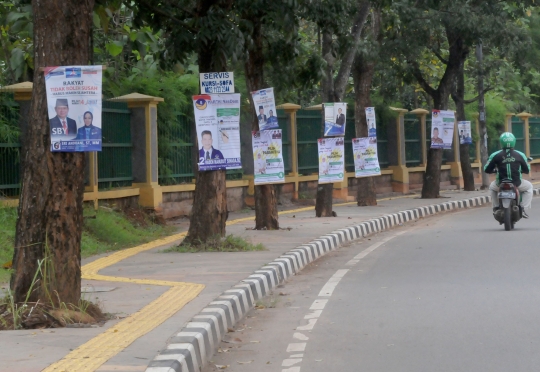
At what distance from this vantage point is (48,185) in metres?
7.04

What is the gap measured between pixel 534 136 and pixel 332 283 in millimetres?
29713

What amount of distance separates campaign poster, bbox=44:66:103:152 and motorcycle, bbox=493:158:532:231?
382 inches

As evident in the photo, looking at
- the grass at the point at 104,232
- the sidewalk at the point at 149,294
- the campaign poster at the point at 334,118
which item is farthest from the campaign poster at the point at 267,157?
the campaign poster at the point at 334,118

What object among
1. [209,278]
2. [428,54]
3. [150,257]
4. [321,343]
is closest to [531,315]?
[321,343]

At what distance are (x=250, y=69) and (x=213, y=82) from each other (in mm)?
2371

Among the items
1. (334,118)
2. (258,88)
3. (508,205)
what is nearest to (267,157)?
(258,88)

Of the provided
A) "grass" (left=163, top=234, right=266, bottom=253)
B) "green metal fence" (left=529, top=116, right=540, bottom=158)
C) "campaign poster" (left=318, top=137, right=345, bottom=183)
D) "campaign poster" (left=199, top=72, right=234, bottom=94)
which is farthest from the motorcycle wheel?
"green metal fence" (left=529, top=116, right=540, bottom=158)

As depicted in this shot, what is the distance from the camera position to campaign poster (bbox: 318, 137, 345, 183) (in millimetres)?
17391

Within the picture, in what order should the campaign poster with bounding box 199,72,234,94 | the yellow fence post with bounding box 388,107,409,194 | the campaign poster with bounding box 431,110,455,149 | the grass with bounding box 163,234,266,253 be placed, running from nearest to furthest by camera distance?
1. the campaign poster with bounding box 199,72,234,94
2. the grass with bounding box 163,234,266,253
3. the campaign poster with bounding box 431,110,455,149
4. the yellow fence post with bounding box 388,107,409,194

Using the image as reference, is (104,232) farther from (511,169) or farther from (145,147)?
(511,169)

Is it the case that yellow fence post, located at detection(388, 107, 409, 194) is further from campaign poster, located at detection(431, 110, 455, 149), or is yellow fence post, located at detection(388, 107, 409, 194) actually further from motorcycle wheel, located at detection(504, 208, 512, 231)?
motorcycle wheel, located at detection(504, 208, 512, 231)

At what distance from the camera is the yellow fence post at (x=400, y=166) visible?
26859 mm

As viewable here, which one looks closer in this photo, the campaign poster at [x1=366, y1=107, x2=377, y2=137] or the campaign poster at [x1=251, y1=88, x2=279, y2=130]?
the campaign poster at [x1=251, y1=88, x2=279, y2=130]

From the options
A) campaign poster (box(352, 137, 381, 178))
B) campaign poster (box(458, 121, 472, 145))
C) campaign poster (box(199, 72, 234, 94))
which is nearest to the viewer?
campaign poster (box(199, 72, 234, 94))
